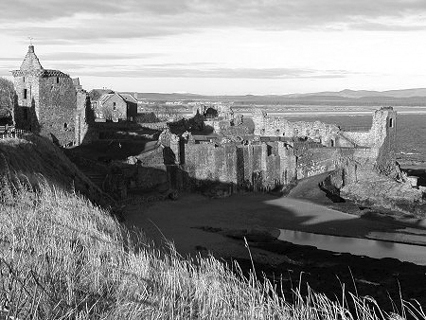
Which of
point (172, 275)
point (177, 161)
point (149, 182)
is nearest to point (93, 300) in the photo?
point (172, 275)

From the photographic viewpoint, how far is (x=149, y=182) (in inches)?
1554

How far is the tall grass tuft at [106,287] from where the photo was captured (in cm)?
973

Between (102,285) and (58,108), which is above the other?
(58,108)

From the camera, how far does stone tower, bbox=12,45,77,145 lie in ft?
146

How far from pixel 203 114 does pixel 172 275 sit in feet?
180

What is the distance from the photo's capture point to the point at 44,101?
147ft

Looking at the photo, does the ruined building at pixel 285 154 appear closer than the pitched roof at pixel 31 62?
Yes

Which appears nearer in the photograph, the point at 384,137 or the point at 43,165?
the point at 43,165

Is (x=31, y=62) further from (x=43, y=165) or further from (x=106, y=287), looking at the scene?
(x=106, y=287)

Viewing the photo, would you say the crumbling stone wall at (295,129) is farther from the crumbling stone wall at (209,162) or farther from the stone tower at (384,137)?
the crumbling stone wall at (209,162)

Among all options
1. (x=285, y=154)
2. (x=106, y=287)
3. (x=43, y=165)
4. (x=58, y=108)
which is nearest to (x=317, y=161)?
(x=285, y=154)

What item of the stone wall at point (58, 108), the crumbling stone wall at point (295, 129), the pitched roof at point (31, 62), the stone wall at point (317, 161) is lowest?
the stone wall at point (317, 161)

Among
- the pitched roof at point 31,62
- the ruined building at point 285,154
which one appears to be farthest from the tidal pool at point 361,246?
the pitched roof at point 31,62

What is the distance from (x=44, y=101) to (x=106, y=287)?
34.6m
